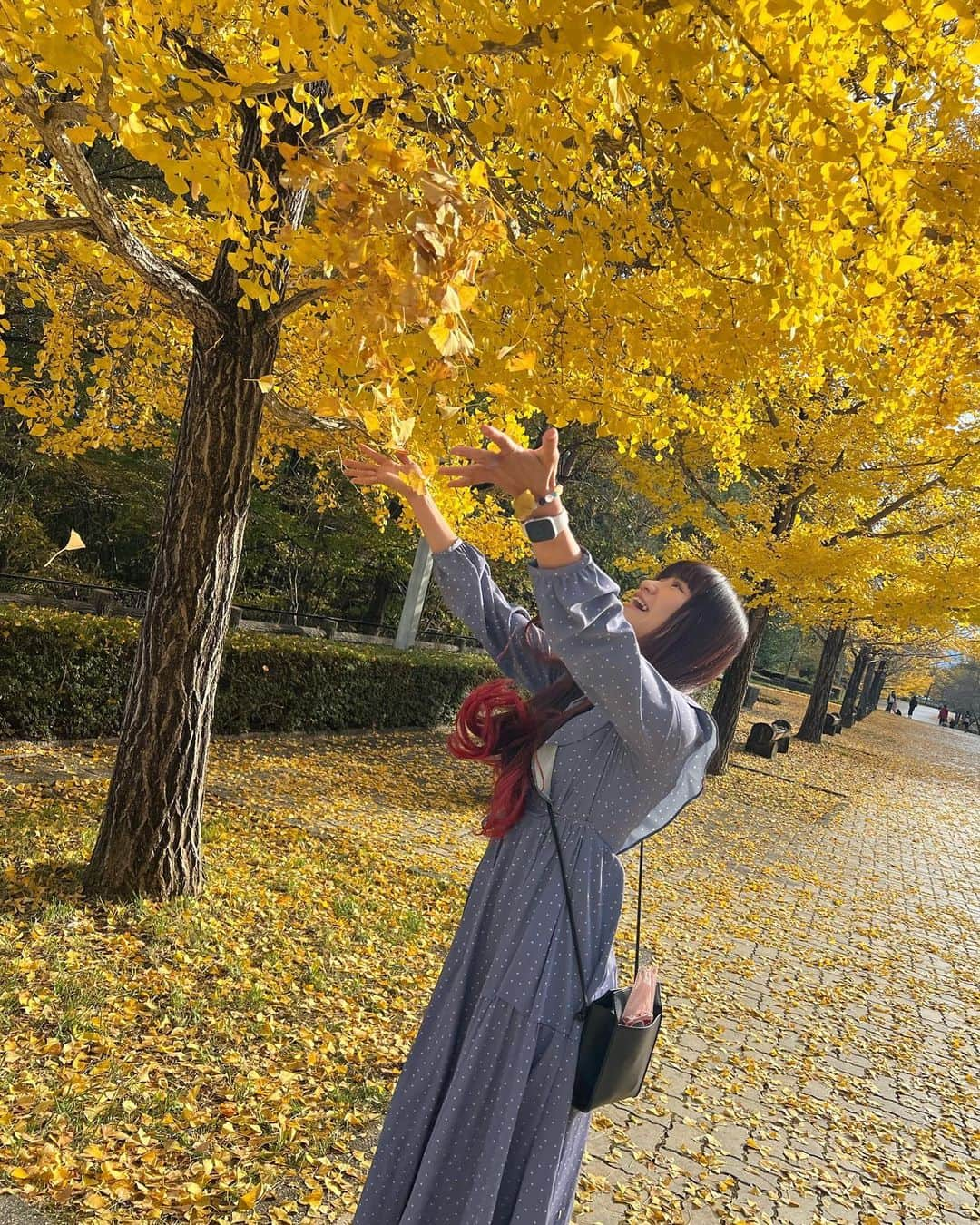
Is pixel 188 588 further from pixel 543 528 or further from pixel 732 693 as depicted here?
pixel 732 693

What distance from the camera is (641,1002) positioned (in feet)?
5.39

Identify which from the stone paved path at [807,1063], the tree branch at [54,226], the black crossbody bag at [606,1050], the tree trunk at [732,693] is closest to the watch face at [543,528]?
the black crossbody bag at [606,1050]

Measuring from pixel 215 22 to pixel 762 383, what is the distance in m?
3.95

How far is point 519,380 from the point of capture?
4066 mm

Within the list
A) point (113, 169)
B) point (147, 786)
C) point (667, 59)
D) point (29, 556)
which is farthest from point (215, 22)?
point (113, 169)

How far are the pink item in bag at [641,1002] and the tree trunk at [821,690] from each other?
75.1 ft

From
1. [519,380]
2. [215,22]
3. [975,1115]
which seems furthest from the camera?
[215,22]

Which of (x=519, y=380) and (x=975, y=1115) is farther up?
(x=519, y=380)

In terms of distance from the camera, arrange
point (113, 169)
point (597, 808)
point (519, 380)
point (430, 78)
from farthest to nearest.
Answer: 1. point (113, 169)
2. point (519, 380)
3. point (430, 78)
4. point (597, 808)

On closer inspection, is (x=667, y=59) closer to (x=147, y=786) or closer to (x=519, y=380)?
(x=519, y=380)

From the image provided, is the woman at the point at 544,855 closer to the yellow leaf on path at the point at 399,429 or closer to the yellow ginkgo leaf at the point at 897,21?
the yellow leaf on path at the point at 399,429

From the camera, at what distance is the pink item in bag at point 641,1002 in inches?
63.5

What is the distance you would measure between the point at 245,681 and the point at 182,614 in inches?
187

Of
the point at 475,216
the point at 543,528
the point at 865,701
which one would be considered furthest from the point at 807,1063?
the point at 865,701
